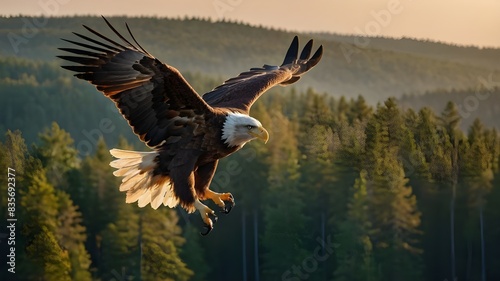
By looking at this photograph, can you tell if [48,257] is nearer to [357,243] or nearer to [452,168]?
[357,243]

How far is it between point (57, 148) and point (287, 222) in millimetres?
11156

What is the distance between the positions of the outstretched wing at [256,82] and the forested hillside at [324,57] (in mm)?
82918

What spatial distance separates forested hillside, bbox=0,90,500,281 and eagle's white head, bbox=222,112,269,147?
25.2 metres

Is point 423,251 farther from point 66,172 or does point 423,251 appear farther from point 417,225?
point 66,172

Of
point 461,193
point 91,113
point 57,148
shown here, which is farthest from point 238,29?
point 461,193

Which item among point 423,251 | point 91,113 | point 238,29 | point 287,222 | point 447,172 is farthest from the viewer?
point 238,29

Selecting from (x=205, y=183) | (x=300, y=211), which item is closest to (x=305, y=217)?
(x=300, y=211)

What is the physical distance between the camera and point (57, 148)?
48.3 m

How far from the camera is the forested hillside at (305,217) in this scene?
3922cm

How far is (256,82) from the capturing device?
1234 centimetres

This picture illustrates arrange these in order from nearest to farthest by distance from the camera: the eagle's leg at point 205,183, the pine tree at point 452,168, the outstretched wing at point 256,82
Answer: the eagle's leg at point 205,183 < the outstretched wing at point 256,82 < the pine tree at point 452,168

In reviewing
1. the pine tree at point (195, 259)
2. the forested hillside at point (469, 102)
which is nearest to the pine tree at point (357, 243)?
the pine tree at point (195, 259)

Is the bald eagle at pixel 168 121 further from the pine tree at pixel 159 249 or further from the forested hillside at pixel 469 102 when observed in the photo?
the forested hillside at pixel 469 102

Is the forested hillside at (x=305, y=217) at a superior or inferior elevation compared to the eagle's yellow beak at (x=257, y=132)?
superior
